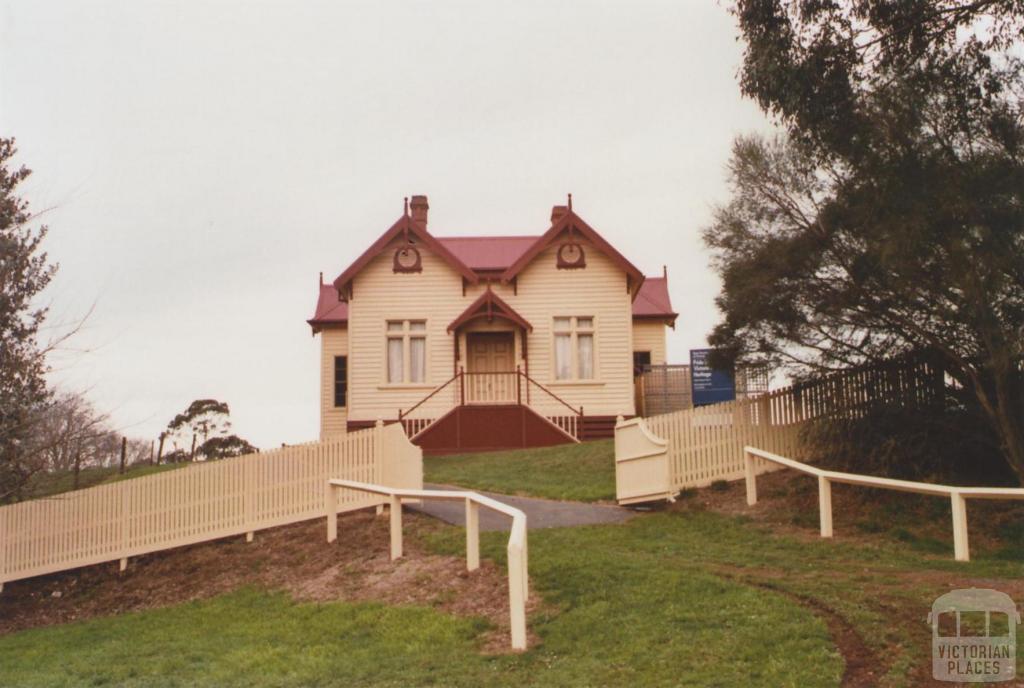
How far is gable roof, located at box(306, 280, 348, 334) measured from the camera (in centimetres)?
3825

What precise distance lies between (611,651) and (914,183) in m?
10.1

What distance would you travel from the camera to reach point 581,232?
34.6m

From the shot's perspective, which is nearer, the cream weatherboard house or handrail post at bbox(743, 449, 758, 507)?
handrail post at bbox(743, 449, 758, 507)

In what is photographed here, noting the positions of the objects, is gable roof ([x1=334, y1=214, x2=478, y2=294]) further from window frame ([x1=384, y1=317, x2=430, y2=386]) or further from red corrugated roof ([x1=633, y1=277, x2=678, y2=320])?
red corrugated roof ([x1=633, y1=277, x2=678, y2=320])

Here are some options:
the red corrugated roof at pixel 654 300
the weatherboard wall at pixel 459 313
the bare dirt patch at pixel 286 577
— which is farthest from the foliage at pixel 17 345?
the red corrugated roof at pixel 654 300

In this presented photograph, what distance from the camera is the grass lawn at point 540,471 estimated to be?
22172 mm

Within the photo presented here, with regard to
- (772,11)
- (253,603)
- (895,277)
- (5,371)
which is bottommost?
(253,603)

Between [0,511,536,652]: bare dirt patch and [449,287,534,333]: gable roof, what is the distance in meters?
14.4

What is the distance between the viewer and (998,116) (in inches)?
717

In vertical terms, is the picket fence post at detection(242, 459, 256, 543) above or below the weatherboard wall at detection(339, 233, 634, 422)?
below

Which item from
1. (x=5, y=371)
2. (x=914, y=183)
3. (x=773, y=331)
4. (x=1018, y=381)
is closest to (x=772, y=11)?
(x=914, y=183)

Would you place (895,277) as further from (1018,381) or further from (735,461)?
(735,461)

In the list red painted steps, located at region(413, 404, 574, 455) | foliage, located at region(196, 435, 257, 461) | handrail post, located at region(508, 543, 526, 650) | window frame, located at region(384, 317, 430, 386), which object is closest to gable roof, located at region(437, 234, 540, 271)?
window frame, located at region(384, 317, 430, 386)

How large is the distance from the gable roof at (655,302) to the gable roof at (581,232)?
4578mm
